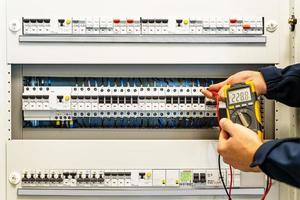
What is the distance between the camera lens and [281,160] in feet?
3.30

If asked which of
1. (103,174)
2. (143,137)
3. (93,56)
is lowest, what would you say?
(103,174)

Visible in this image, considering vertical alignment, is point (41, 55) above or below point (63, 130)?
above

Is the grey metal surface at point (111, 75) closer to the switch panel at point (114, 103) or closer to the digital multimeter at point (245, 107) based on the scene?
the switch panel at point (114, 103)

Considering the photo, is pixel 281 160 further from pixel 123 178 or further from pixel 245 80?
pixel 123 178

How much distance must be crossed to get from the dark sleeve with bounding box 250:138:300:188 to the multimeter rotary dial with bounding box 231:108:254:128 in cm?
20

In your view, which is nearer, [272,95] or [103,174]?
[272,95]

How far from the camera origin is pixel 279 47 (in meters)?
1.53

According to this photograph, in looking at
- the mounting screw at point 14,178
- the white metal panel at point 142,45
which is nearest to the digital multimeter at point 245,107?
the white metal panel at point 142,45

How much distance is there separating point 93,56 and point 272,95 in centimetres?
80

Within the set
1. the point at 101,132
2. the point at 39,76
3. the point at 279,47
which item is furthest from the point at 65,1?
the point at 279,47

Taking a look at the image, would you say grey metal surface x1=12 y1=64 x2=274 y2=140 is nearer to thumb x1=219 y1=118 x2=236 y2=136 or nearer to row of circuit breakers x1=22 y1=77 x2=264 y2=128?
row of circuit breakers x1=22 y1=77 x2=264 y2=128

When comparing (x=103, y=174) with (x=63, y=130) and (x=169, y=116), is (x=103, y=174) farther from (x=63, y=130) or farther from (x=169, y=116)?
(x=169, y=116)

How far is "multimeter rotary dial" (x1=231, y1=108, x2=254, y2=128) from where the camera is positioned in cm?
125

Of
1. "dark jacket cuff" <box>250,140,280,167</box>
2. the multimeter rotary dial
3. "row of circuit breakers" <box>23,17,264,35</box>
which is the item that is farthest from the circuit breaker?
"dark jacket cuff" <box>250,140,280,167</box>
